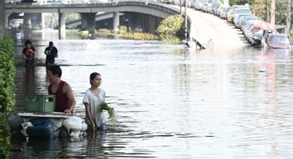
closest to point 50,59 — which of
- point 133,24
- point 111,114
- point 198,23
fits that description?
point 111,114

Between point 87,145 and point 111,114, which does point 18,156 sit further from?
point 111,114

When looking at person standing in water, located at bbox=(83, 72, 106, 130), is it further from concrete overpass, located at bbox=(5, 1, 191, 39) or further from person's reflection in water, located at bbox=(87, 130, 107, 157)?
concrete overpass, located at bbox=(5, 1, 191, 39)

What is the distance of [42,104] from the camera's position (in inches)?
662

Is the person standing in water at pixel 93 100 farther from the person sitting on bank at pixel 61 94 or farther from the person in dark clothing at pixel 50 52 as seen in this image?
the person in dark clothing at pixel 50 52

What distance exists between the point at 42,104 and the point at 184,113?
6082mm

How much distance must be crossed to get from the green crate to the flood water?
0.59 metres

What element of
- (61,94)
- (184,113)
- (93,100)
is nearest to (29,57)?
(184,113)

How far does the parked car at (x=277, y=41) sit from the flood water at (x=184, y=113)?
29966mm

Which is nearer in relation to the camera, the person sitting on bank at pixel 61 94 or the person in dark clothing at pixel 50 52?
the person sitting on bank at pixel 61 94

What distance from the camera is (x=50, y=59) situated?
140 ft

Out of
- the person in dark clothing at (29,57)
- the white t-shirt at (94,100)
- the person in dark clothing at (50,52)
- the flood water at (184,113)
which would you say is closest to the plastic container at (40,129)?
the flood water at (184,113)

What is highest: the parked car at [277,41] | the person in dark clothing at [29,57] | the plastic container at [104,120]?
the plastic container at [104,120]

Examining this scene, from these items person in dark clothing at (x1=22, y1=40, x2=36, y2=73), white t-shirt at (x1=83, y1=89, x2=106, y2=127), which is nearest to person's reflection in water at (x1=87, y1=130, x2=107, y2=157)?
white t-shirt at (x1=83, y1=89, x2=106, y2=127)

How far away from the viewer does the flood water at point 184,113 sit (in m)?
15.9
